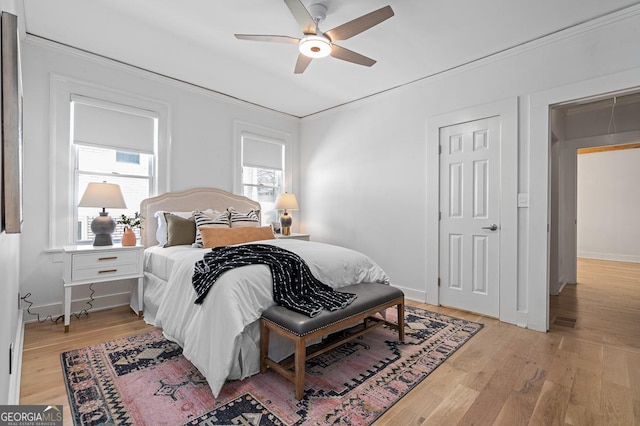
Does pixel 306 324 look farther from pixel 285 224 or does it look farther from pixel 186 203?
pixel 285 224

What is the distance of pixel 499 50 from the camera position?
312 centimetres

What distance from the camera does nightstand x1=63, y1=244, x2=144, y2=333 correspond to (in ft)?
9.16

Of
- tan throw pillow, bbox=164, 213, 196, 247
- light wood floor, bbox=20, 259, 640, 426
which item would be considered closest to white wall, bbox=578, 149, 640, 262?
light wood floor, bbox=20, 259, 640, 426

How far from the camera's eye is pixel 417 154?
3.88 m

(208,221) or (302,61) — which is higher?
(302,61)

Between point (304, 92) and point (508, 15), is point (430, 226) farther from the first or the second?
point (304, 92)

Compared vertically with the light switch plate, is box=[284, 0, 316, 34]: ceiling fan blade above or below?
above

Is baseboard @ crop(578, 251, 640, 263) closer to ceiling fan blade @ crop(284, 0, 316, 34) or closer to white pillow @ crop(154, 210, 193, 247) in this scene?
ceiling fan blade @ crop(284, 0, 316, 34)

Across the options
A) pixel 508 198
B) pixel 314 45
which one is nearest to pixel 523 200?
pixel 508 198

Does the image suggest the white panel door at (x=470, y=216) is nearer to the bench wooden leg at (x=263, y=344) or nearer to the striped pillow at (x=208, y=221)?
the bench wooden leg at (x=263, y=344)

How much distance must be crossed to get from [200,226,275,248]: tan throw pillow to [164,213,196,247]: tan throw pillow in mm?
315

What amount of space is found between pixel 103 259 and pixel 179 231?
2.36 ft

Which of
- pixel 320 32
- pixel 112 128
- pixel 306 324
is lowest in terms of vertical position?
pixel 306 324

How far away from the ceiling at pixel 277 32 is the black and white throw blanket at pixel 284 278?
197 centimetres
